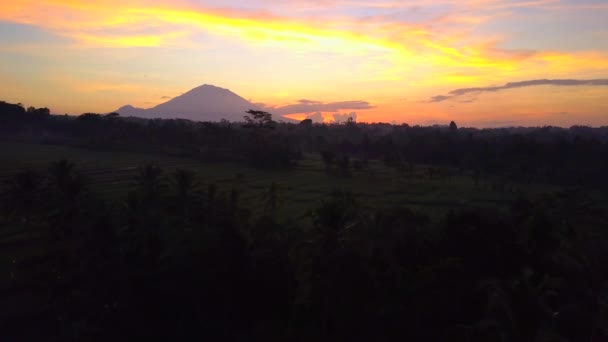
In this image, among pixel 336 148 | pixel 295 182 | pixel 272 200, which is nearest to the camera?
pixel 272 200

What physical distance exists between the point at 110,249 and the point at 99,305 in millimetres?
1957

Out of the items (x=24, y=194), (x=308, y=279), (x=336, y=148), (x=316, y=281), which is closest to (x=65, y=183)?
(x=24, y=194)

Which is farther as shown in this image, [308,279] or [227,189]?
[227,189]

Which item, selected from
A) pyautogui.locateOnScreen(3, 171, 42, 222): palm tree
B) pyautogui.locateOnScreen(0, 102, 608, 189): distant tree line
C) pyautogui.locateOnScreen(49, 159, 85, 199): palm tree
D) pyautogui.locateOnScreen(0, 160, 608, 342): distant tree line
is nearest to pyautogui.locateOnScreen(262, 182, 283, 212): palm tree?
pyautogui.locateOnScreen(49, 159, 85, 199): palm tree

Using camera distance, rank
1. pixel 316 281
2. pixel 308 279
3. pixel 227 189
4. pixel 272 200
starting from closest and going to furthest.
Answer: pixel 316 281 → pixel 308 279 → pixel 272 200 → pixel 227 189

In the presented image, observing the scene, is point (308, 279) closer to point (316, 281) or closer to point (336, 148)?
point (316, 281)

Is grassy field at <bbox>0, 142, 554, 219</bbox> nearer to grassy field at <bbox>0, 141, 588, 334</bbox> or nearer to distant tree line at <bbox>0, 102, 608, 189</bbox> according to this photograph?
grassy field at <bbox>0, 141, 588, 334</bbox>

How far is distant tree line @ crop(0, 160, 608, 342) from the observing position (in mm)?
14430

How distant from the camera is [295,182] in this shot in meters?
48.0

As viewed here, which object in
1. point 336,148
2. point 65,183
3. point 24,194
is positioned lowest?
point 24,194

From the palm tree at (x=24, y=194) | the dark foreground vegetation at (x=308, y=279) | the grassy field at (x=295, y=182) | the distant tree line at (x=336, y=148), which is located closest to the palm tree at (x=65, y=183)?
the dark foreground vegetation at (x=308, y=279)

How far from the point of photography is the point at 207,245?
56.0ft

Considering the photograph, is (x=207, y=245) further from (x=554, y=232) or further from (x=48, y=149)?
(x=48, y=149)

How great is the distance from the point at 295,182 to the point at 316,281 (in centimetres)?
3293
